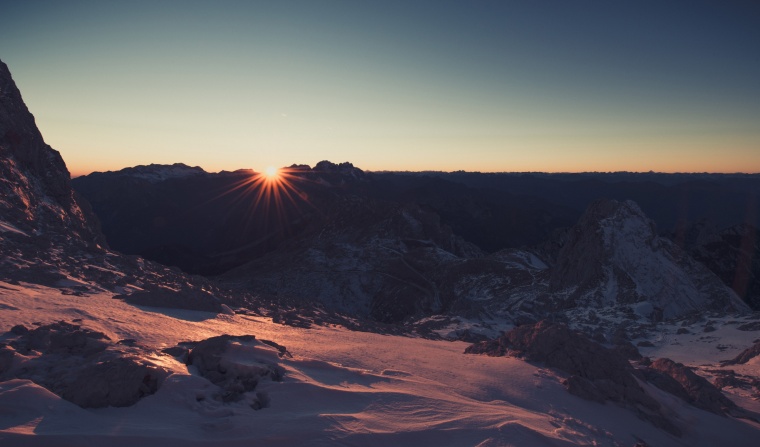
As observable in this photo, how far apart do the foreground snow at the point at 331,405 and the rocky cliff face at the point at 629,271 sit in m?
20.1

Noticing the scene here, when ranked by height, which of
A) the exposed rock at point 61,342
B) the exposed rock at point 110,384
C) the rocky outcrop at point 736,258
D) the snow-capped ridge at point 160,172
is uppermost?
the snow-capped ridge at point 160,172

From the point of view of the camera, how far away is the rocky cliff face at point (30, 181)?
15062 millimetres

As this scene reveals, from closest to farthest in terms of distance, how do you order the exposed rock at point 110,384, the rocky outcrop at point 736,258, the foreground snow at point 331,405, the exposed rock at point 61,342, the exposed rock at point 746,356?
the foreground snow at point 331,405, the exposed rock at point 110,384, the exposed rock at point 61,342, the exposed rock at point 746,356, the rocky outcrop at point 736,258

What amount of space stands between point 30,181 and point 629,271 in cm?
3244

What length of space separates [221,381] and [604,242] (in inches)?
1242

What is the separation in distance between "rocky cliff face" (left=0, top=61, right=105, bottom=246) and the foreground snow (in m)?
7.07

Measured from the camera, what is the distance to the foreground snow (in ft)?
14.9

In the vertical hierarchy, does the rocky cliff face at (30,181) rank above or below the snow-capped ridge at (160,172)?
below

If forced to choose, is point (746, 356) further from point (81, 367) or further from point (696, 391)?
point (81, 367)

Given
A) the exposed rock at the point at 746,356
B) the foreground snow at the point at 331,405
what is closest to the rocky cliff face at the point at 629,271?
the exposed rock at the point at 746,356

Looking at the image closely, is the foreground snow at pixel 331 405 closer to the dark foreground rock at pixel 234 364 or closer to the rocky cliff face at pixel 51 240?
the dark foreground rock at pixel 234 364

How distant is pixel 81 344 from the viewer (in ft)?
19.9

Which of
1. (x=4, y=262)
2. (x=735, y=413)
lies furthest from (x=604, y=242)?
(x=4, y=262)

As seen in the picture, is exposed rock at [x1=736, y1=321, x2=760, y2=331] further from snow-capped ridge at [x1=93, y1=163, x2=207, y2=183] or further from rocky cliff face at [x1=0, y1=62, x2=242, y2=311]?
snow-capped ridge at [x1=93, y1=163, x2=207, y2=183]
